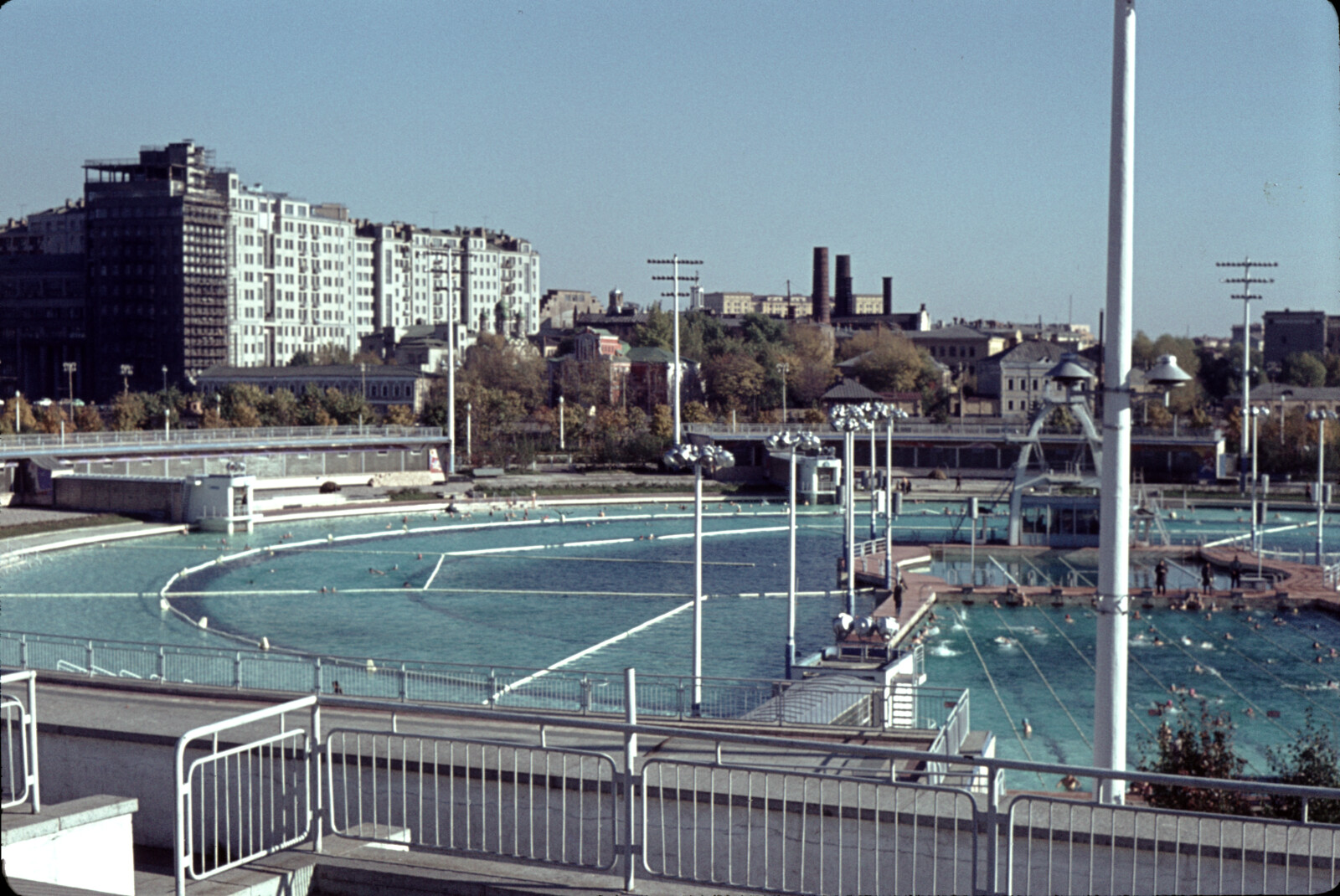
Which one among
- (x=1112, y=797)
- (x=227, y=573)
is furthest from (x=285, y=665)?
(x=227, y=573)

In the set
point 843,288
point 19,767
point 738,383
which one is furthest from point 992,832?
point 843,288

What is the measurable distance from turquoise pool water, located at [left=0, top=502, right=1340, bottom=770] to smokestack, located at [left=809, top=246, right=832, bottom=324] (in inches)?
3561

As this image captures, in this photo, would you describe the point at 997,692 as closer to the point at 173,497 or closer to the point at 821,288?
the point at 173,497

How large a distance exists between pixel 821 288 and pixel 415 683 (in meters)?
127

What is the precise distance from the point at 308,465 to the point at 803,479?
23.2 m

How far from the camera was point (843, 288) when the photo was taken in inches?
6004

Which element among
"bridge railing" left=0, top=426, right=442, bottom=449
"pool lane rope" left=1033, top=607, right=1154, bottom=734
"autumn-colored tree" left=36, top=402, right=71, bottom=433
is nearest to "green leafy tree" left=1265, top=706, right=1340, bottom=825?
"pool lane rope" left=1033, top=607, right=1154, bottom=734

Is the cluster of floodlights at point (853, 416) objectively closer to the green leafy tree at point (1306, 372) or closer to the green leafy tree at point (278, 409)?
the green leafy tree at point (278, 409)

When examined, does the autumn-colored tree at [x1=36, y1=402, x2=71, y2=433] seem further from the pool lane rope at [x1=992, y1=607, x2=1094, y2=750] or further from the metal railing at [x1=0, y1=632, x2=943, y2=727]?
the metal railing at [x1=0, y1=632, x2=943, y2=727]

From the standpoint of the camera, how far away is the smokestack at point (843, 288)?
150 metres

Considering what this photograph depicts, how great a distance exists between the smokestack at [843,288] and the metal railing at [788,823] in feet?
462

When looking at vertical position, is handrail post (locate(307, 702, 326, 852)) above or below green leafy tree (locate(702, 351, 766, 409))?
below

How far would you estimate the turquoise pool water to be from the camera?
27.5 m

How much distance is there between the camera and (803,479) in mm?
64125
